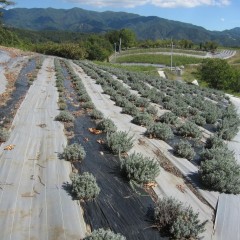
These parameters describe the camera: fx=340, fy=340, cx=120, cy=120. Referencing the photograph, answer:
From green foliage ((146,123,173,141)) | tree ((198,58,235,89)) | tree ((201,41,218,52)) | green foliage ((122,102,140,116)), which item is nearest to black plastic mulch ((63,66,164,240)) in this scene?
green foliage ((146,123,173,141))

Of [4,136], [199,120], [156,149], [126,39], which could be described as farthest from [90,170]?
[126,39]

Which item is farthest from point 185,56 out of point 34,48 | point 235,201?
point 235,201

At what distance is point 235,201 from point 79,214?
431 centimetres

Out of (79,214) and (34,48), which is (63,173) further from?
(34,48)

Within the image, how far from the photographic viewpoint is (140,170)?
31.4 feet

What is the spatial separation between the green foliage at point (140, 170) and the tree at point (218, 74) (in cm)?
7457

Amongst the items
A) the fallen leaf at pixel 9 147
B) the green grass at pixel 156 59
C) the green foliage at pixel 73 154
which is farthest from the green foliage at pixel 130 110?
the green grass at pixel 156 59

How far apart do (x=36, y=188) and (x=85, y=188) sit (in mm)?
1316

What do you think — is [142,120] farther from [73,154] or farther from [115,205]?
[115,205]

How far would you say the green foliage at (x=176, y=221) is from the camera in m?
7.31

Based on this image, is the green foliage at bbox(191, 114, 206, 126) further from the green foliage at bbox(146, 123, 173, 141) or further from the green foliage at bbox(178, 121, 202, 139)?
the green foliage at bbox(146, 123, 173, 141)

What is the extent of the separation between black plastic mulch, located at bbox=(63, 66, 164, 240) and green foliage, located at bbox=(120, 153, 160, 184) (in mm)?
301

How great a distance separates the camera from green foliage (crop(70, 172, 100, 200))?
27.6ft

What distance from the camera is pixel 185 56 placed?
134625 millimetres
